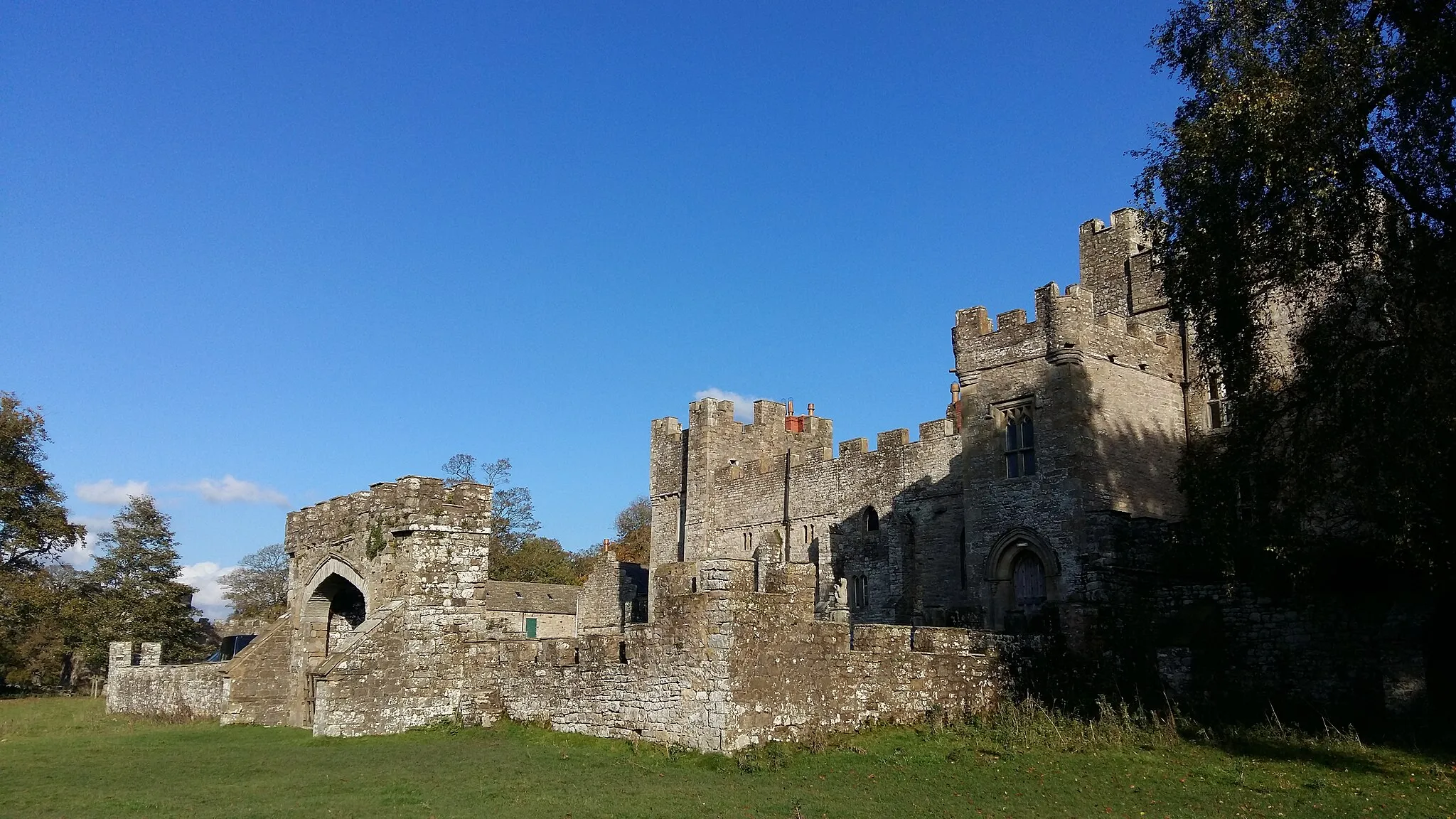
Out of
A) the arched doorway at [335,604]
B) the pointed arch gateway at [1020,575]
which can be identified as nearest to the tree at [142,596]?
→ the arched doorway at [335,604]

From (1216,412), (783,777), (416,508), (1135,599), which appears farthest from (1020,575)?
(416,508)

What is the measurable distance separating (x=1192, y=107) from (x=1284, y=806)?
10946 mm

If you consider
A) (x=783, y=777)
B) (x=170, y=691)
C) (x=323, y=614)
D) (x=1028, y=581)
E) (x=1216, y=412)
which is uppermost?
(x=1216, y=412)

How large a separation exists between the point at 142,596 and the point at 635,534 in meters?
34.3

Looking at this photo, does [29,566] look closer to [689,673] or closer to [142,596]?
[142,596]

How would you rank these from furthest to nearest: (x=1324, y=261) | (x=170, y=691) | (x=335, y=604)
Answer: (x=170, y=691), (x=335, y=604), (x=1324, y=261)

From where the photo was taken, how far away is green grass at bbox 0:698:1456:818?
40.7 ft

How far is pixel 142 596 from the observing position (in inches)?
1864

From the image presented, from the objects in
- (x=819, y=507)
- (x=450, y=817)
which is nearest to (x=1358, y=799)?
(x=450, y=817)

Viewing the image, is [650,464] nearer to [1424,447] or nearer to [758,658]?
[758,658]

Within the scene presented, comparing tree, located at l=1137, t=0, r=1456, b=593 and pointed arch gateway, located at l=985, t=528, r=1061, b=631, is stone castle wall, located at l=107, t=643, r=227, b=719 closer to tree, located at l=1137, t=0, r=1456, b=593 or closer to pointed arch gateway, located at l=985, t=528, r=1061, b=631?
pointed arch gateway, located at l=985, t=528, r=1061, b=631

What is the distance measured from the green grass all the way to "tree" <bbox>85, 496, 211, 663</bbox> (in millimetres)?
28973

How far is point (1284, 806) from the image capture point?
12.1 meters

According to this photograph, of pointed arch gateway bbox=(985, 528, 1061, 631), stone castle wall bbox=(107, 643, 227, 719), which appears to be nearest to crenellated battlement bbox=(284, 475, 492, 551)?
stone castle wall bbox=(107, 643, 227, 719)
